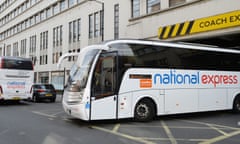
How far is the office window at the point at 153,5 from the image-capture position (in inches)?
795

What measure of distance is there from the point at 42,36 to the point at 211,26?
3421 cm

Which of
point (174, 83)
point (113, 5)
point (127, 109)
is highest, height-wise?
point (113, 5)

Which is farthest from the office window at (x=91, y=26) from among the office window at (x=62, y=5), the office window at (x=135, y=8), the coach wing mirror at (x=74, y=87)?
the coach wing mirror at (x=74, y=87)

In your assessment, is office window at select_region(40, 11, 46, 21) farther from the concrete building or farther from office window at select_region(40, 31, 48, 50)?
office window at select_region(40, 31, 48, 50)

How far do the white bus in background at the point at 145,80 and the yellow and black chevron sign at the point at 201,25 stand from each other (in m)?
3.92

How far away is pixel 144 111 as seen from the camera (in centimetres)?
957

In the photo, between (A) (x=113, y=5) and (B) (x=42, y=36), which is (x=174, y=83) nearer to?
(A) (x=113, y=5)

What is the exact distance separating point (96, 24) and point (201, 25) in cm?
1637

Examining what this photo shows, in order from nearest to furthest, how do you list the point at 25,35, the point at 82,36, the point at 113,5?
the point at 113,5 → the point at 82,36 → the point at 25,35

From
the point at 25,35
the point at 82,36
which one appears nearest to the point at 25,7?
the point at 25,35

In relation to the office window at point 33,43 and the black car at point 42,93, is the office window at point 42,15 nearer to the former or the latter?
the office window at point 33,43

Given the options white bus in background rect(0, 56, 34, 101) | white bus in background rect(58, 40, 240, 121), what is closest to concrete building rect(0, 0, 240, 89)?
white bus in background rect(58, 40, 240, 121)

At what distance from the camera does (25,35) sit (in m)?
50.2

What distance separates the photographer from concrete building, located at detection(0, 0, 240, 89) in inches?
635
